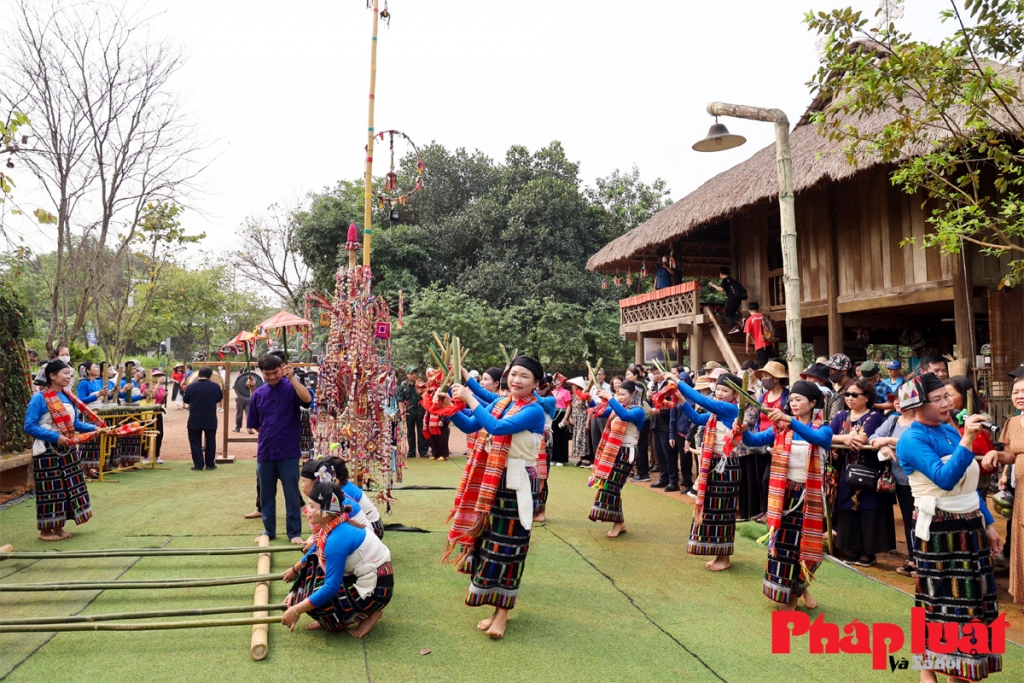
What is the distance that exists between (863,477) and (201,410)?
901 centimetres

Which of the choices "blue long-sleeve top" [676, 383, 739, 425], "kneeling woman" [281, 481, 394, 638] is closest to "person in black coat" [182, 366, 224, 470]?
"kneeling woman" [281, 481, 394, 638]

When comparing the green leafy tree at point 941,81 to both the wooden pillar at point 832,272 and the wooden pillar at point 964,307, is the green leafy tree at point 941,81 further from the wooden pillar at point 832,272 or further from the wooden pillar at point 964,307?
the wooden pillar at point 832,272

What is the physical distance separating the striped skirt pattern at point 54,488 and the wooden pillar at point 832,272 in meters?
9.82

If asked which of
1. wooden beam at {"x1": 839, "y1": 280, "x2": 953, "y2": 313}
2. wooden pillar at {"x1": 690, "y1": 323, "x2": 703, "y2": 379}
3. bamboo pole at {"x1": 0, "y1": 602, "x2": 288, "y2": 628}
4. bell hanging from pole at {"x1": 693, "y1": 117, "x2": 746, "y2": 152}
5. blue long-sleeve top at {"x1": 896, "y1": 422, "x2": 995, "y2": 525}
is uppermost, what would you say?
bell hanging from pole at {"x1": 693, "y1": 117, "x2": 746, "y2": 152}

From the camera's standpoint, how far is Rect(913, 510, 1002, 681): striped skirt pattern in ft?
10.6

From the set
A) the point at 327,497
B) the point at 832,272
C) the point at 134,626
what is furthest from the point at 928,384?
the point at 832,272

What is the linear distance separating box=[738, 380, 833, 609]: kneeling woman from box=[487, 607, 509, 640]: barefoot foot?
1.79m

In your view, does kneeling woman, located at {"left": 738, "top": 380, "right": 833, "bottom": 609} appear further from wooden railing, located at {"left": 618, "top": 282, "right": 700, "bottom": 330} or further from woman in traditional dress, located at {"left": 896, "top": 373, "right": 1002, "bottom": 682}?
wooden railing, located at {"left": 618, "top": 282, "right": 700, "bottom": 330}

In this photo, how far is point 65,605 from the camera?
14.3 ft

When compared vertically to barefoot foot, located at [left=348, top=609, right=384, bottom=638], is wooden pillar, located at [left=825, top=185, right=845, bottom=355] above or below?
above

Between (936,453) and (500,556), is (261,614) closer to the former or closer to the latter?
(500,556)

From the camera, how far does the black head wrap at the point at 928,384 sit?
3.29m

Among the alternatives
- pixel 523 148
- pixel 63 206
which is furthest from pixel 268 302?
pixel 63 206

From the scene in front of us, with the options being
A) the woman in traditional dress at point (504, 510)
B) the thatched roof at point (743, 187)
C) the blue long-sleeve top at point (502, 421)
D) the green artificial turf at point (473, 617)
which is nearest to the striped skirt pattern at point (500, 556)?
the woman in traditional dress at point (504, 510)
